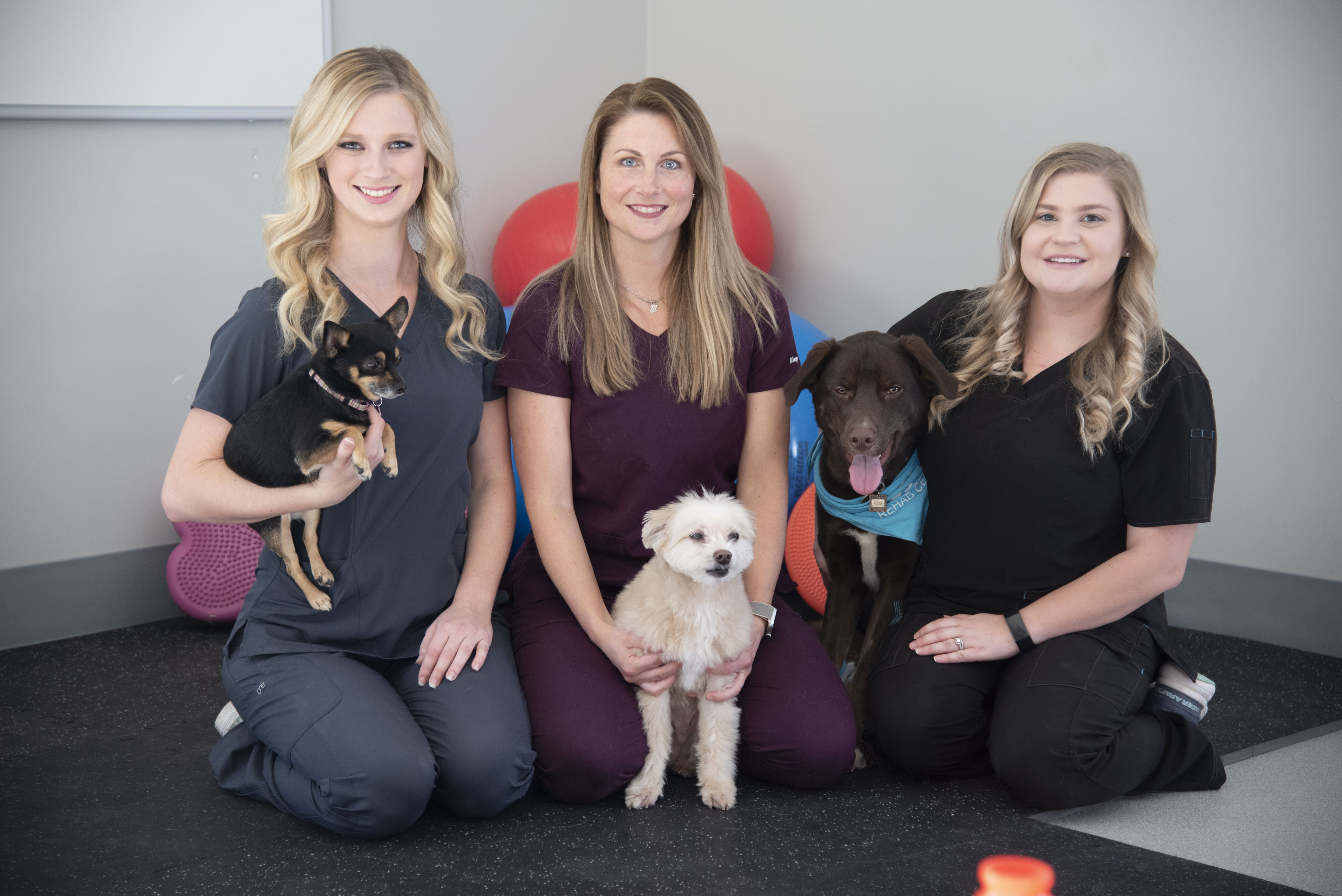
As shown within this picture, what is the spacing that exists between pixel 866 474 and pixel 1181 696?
84 cm

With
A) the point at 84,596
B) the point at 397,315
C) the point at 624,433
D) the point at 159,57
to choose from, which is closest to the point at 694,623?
the point at 624,433

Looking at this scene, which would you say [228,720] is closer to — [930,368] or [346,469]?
[346,469]

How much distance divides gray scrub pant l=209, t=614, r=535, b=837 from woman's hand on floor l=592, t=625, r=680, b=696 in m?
0.23

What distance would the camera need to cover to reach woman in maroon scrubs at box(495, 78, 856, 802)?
2.23 metres

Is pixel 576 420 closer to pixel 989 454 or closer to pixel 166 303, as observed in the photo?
pixel 989 454

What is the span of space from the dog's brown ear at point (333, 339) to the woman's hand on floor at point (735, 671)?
0.98 m

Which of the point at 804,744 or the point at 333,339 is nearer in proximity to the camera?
the point at 333,339

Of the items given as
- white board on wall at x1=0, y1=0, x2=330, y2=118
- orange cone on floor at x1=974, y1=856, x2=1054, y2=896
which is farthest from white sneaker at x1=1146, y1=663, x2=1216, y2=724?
white board on wall at x1=0, y1=0, x2=330, y2=118

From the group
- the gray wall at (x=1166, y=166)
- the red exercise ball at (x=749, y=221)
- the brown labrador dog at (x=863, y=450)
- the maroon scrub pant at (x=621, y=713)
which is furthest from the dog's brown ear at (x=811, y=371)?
the red exercise ball at (x=749, y=221)

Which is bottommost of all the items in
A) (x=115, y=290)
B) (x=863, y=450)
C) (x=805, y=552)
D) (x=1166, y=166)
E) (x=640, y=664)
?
(x=805, y=552)

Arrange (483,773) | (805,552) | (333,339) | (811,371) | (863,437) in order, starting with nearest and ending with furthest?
(333,339) < (483,773) < (863,437) < (811,371) < (805,552)

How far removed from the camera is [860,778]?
235 centimetres

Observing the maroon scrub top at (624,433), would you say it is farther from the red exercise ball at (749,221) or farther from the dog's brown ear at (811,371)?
the red exercise ball at (749,221)

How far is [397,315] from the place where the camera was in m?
2.04
